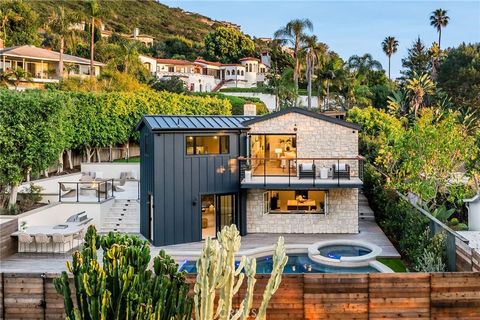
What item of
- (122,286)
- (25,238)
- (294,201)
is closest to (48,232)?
(25,238)

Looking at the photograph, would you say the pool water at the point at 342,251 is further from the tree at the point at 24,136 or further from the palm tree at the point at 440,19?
the palm tree at the point at 440,19

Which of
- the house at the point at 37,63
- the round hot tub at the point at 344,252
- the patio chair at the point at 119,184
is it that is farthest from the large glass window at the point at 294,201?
the house at the point at 37,63

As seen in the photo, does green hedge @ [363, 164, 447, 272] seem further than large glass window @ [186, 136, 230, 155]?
No

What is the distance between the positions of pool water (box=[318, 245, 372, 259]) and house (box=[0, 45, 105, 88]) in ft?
128

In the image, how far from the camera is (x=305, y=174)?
21422mm

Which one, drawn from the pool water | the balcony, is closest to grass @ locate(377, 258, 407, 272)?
the pool water

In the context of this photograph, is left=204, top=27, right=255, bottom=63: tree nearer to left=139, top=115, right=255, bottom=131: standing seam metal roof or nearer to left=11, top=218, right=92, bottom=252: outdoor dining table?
left=139, top=115, right=255, bottom=131: standing seam metal roof

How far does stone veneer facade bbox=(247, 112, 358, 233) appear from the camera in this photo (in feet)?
70.6

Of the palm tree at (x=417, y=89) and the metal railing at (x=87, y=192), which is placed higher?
the palm tree at (x=417, y=89)

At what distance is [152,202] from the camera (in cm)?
1992

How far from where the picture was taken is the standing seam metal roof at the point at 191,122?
1995 centimetres

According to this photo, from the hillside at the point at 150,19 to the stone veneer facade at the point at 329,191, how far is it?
118 m

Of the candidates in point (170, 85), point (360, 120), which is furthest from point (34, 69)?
point (360, 120)

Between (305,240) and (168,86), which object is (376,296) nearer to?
(305,240)
